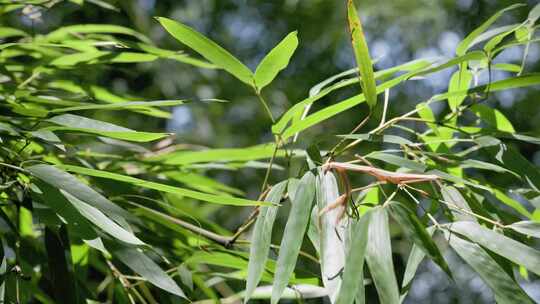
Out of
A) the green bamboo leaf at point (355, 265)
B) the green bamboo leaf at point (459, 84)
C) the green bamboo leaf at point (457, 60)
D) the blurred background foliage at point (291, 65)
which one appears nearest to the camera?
the green bamboo leaf at point (355, 265)

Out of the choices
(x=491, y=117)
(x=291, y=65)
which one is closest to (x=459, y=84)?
(x=491, y=117)

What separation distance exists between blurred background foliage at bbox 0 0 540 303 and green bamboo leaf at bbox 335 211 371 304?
1609 millimetres

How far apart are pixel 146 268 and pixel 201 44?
0.51 feet

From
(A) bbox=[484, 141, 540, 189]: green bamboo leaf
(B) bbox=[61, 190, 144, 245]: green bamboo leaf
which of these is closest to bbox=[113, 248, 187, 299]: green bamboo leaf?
(B) bbox=[61, 190, 144, 245]: green bamboo leaf

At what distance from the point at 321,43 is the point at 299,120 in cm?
172

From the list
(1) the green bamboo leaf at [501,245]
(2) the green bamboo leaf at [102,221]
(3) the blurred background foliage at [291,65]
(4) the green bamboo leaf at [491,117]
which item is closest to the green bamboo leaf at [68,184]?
(2) the green bamboo leaf at [102,221]

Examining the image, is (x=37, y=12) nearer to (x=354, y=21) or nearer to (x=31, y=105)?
(x=31, y=105)

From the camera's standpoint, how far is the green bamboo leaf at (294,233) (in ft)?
1.53

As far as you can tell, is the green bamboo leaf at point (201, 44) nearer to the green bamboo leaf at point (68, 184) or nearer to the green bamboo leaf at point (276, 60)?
the green bamboo leaf at point (276, 60)

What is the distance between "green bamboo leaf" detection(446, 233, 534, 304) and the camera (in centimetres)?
46

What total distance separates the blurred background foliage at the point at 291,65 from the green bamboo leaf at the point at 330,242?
1.56 m

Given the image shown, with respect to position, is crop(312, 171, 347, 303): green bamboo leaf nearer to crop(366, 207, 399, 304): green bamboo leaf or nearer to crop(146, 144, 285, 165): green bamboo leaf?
crop(366, 207, 399, 304): green bamboo leaf

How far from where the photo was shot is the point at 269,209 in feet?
1.70

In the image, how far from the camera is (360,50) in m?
0.51
